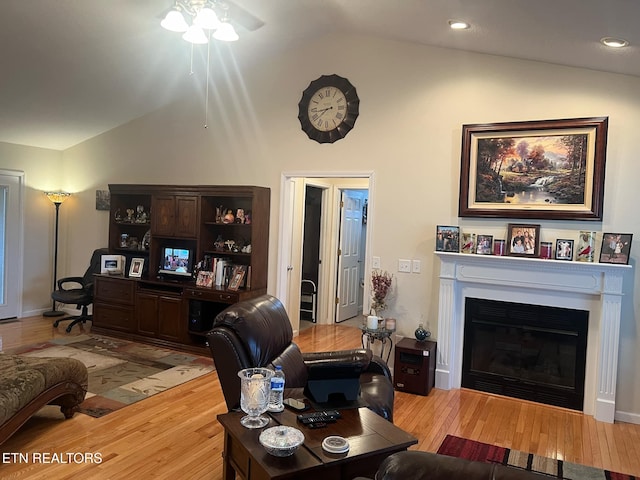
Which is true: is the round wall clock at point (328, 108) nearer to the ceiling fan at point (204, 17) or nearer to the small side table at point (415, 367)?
the ceiling fan at point (204, 17)

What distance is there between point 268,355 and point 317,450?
981mm

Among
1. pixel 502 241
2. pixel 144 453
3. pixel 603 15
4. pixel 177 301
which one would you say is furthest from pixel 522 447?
pixel 177 301

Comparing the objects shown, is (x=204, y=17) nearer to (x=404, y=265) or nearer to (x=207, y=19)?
(x=207, y=19)

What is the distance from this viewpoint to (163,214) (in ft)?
19.0

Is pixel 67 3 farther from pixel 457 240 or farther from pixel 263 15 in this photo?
pixel 457 240

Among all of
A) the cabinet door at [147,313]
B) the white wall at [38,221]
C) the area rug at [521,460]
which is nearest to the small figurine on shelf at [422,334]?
the area rug at [521,460]

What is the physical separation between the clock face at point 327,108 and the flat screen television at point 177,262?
2189mm

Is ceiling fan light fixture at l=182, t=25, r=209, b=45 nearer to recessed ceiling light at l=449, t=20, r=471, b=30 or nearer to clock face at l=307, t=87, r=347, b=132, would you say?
clock face at l=307, t=87, r=347, b=132

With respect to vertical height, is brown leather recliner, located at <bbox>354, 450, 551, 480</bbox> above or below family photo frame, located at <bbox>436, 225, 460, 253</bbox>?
below

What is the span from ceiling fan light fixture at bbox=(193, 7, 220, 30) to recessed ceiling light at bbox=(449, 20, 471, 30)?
1.74m

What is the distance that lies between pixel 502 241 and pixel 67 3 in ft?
13.1

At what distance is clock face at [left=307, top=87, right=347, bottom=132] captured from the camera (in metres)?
5.06

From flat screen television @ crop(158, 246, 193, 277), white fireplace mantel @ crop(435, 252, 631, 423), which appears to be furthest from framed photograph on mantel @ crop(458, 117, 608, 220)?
flat screen television @ crop(158, 246, 193, 277)

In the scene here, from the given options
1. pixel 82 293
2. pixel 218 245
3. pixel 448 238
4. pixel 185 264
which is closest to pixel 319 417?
pixel 448 238
